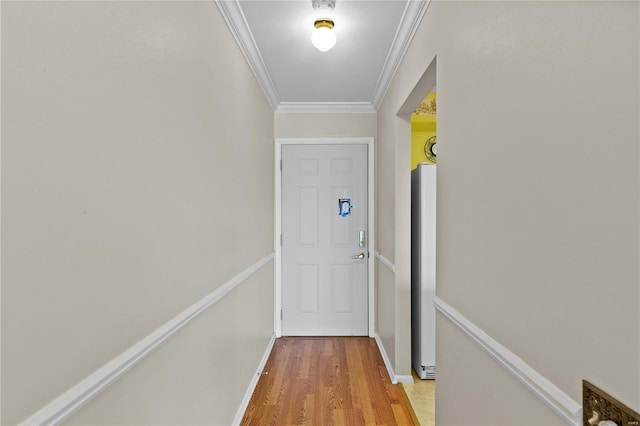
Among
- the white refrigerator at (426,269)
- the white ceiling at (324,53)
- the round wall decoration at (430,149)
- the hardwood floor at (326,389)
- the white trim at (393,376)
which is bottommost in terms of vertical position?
the hardwood floor at (326,389)

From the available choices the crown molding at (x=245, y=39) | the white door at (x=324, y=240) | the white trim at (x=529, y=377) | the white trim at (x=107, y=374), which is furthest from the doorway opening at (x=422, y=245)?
the white trim at (x=107, y=374)

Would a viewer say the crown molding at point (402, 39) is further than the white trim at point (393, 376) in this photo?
No

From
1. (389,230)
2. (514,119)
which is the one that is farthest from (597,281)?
(389,230)

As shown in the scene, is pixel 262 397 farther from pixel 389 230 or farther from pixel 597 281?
pixel 597 281

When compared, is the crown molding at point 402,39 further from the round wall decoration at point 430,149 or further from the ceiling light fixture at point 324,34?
the round wall decoration at point 430,149

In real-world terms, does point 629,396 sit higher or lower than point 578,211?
lower

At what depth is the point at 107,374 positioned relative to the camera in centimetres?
91

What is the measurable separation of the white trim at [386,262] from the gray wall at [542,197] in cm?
129

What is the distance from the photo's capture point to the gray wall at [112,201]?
0.69 meters

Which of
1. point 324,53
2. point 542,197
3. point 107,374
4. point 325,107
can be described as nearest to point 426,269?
point 324,53

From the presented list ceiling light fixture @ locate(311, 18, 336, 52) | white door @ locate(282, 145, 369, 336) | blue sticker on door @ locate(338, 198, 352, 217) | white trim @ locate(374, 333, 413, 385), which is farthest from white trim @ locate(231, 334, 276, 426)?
ceiling light fixture @ locate(311, 18, 336, 52)

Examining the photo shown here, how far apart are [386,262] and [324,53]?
1.75 metres

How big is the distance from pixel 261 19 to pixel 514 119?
1.67 metres

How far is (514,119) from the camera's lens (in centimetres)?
106
